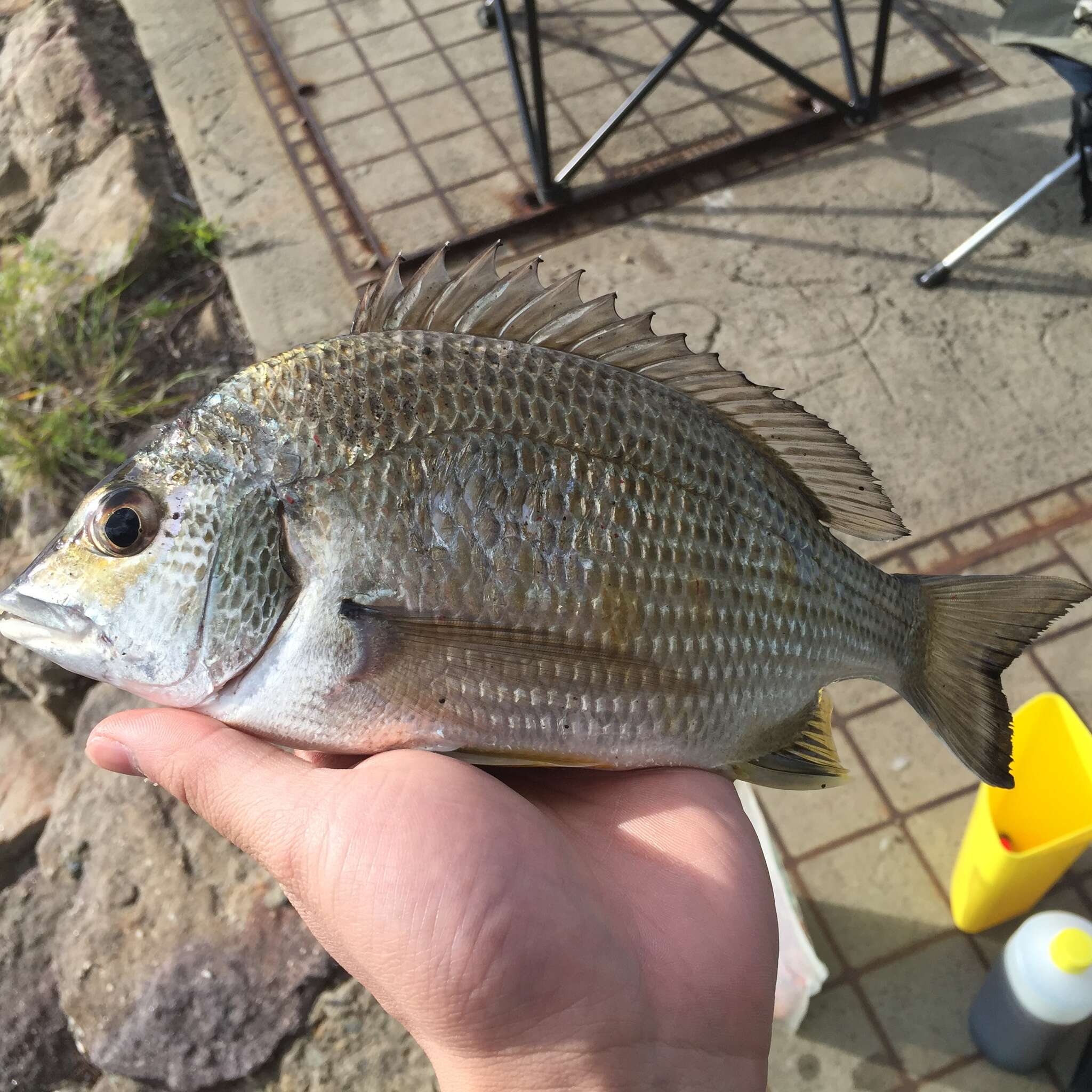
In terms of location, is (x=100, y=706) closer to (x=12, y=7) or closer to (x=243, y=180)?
(x=243, y=180)

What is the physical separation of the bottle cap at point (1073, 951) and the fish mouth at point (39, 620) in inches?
92.8

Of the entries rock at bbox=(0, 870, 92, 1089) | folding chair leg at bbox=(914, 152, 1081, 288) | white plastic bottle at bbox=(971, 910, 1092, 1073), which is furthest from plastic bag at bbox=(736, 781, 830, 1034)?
folding chair leg at bbox=(914, 152, 1081, 288)

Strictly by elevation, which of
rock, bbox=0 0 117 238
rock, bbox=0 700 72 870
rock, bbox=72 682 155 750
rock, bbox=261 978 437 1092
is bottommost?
rock, bbox=261 978 437 1092

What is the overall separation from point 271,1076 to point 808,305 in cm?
363

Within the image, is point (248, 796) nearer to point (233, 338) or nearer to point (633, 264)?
point (233, 338)

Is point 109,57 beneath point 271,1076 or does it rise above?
above

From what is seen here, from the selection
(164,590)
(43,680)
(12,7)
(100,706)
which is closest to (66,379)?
(43,680)

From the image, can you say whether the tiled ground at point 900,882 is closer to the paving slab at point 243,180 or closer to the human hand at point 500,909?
the human hand at point 500,909

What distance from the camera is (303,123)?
5.02 meters

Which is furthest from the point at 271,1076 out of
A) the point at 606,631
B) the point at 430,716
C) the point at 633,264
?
the point at 633,264

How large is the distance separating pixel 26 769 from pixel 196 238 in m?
2.60

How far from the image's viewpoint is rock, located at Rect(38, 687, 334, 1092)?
278 cm

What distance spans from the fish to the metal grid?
9.10ft

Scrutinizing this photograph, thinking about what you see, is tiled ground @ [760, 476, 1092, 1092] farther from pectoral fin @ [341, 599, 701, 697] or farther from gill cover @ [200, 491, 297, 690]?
gill cover @ [200, 491, 297, 690]
